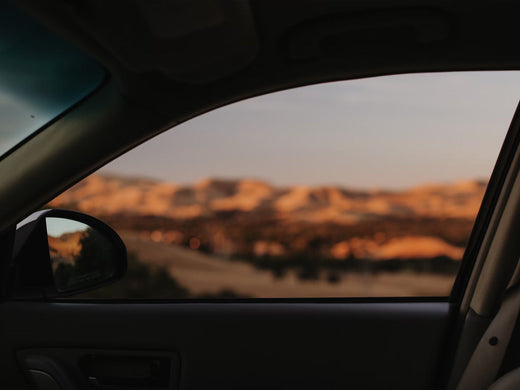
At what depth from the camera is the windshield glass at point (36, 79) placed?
1.74 metres

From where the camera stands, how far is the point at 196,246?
1079cm

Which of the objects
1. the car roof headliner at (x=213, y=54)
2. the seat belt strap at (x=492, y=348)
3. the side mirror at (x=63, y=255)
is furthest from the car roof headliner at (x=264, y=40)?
the seat belt strap at (x=492, y=348)

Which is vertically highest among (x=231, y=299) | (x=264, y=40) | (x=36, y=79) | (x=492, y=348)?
(x=264, y=40)

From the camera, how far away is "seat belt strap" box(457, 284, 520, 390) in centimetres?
192

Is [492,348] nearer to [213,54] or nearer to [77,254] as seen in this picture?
[213,54]

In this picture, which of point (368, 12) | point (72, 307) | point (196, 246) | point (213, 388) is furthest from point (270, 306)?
point (196, 246)

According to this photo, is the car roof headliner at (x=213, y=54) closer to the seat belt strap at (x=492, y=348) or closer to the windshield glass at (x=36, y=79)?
the windshield glass at (x=36, y=79)

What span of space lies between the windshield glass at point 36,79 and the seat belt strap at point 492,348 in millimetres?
1463

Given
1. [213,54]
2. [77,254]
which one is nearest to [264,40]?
[213,54]

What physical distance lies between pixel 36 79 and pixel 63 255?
1.97 ft

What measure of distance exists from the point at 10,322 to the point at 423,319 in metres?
1.48

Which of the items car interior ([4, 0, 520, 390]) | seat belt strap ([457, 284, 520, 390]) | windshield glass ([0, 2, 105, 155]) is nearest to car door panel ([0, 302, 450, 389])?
car interior ([4, 0, 520, 390])

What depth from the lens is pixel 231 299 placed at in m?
2.33

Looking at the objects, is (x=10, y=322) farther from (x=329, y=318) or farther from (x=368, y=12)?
(x=368, y=12)
